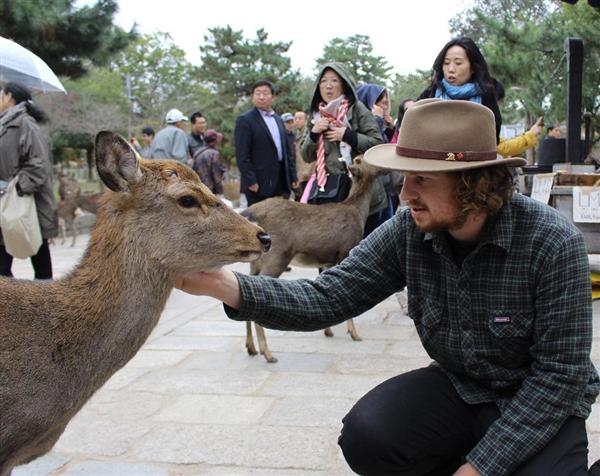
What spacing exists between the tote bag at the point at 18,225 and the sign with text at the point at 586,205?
16.8 ft

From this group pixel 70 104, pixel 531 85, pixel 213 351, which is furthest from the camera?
pixel 70 104

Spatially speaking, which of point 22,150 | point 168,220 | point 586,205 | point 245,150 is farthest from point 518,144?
point 22,150

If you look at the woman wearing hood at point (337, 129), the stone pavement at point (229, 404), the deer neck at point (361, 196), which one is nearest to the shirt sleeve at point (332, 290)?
the stone pavement at point (229, 404)

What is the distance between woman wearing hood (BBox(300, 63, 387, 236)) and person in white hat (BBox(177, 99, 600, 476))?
336 centimetres

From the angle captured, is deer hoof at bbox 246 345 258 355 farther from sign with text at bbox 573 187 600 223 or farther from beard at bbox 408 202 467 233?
sign with text at bbox 573 187 600 223

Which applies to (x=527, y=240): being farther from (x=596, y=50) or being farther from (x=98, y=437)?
(x=596, y=50)

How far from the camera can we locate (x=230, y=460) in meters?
3.56

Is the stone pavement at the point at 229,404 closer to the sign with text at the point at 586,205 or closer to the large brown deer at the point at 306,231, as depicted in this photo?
the large brown deer at the point at 306,231

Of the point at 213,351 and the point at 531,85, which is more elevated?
the point at 531,85

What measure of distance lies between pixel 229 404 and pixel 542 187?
14.2 ft

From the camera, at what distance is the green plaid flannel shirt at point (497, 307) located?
2348 mm

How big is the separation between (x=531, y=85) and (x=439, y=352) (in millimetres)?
9052

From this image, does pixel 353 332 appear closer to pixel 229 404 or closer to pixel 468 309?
pixel 229 404

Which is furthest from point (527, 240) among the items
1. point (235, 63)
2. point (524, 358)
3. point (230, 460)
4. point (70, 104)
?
point (235, 63)
